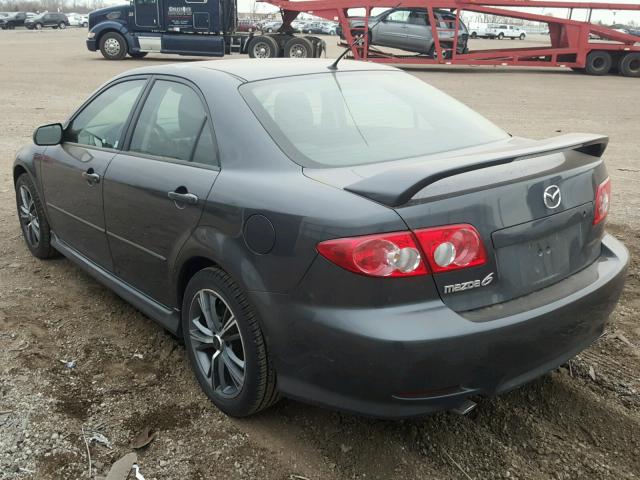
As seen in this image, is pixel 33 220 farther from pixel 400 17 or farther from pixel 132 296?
pixel 400 17

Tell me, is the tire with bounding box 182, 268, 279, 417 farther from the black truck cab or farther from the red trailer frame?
the black truck cab

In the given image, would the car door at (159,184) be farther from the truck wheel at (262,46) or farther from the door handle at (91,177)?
the truck wheel at (262,46)

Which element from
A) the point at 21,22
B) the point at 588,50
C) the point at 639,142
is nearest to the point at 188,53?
the point at 588,50

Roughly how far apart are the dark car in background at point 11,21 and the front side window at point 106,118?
73.2 m

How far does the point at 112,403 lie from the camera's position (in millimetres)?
2893

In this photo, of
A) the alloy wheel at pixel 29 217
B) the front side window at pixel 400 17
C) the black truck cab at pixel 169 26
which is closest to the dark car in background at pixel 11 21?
the black truck cab at pixel 169 26

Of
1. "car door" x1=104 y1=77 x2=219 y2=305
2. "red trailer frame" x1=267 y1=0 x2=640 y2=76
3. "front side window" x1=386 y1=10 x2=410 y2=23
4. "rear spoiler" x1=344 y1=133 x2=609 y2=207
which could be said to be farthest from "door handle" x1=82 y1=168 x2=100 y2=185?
"front side window" x1=386 y1=10 x2=410 y2=23

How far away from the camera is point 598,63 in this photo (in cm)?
2258

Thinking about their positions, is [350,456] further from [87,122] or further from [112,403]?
[87,122]

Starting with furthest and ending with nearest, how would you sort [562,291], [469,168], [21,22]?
[21,22] → [562,291] → [469,168]

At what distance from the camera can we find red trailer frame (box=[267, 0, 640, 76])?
21516mm

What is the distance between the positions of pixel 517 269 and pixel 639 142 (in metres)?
8.90

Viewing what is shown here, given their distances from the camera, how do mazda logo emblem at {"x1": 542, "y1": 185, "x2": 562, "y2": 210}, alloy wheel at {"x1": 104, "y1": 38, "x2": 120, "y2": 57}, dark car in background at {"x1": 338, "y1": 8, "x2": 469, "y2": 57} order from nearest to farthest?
mazda logo emblem at {"x1": 542, "y1": 185, "x2": 562, "y2": 210} → dark car in background at {"x1": 338, "y1": 8, "x2": 469, "y2": 57} → alloy wheel at {"x1": 104, "y1": 38, "x2": 120, "y2": 57}

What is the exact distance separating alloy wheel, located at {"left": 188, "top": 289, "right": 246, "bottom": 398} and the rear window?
76 centimetres
